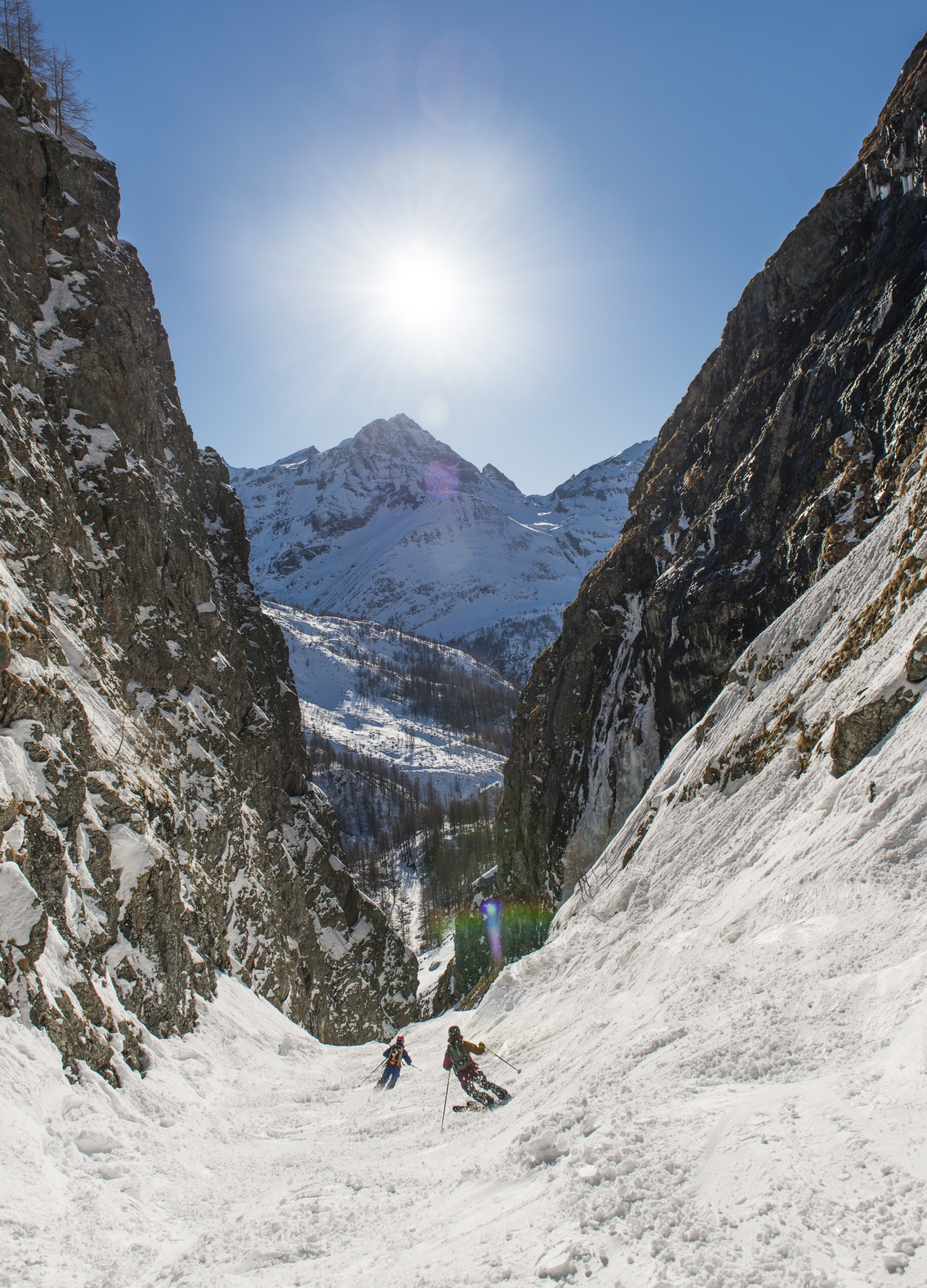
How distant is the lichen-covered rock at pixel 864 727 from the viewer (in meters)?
10.6

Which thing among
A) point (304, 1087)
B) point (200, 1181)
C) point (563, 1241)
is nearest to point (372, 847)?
point (304, 1087)

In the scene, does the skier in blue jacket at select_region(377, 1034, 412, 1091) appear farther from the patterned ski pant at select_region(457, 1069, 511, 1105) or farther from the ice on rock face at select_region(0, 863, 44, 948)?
the ice on rock face at select_region(0, 863, 44, 948)

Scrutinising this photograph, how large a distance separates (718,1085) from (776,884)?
4382mm

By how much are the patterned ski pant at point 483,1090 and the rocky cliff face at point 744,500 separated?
55.1 feet

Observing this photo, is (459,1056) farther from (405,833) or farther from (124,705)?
(405,833)

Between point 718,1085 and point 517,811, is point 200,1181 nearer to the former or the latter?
point 718,1085

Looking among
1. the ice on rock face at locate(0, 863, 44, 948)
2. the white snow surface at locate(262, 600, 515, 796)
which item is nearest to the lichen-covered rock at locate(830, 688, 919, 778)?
the ice on rock face at locate(0, 863, 44, 948)

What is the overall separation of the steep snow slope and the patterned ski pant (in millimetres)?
451

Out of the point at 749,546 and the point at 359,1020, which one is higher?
the point at 749,546

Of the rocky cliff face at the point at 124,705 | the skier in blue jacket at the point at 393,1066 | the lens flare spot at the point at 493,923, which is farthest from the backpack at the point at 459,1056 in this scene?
the lens flare spot at the point at 493,923

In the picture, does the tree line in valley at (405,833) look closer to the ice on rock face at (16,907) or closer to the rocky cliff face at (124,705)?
the rocky cliff face at (124,705)

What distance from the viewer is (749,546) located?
85.4 feet

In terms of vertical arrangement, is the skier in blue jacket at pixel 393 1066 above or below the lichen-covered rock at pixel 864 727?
below

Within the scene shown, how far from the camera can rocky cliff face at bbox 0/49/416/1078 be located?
586 inches
